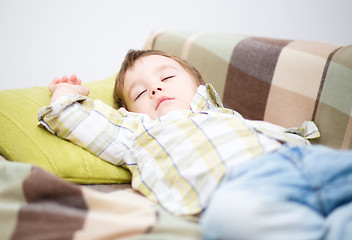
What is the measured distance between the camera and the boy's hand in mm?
1021

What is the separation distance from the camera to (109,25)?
176cm

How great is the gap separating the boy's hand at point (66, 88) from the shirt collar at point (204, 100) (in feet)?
1.25

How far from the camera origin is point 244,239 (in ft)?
1.72

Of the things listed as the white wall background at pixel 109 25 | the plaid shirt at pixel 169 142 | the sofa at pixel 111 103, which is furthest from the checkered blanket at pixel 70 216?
the white wall background at pixel 109 25

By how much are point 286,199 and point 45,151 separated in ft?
1.97

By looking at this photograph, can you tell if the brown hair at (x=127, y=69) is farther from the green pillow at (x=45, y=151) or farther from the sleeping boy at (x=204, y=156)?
the green pillow at (x=45, y=151)

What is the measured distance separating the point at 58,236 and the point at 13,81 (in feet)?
4.33

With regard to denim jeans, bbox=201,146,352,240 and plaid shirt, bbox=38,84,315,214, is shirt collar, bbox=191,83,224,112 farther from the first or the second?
denim jeans, bbox=201,146,352,240

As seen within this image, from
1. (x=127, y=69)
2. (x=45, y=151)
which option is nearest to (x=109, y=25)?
(x=127, y=69)

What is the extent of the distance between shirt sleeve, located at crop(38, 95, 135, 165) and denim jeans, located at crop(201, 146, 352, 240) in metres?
0.35

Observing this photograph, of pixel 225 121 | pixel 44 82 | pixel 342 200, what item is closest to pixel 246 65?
pixel 225 121

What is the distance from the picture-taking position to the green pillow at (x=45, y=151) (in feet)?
2.72

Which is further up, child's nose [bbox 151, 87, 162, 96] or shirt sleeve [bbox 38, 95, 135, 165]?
child's nose [bbox 151, 87, 162, 96]

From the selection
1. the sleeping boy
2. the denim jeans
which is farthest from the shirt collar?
the denim jeans
